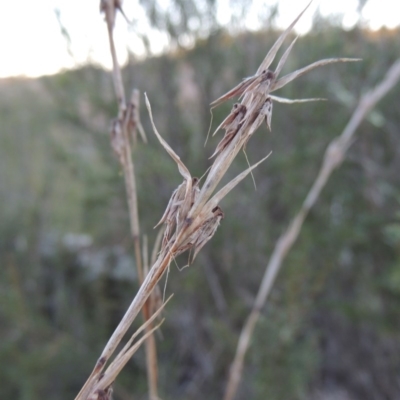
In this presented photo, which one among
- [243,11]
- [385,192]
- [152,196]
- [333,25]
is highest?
[243,11]

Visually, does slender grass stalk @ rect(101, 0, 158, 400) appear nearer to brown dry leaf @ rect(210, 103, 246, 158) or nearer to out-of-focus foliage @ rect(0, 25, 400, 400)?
brown dry leaf @ rect(210, 103, 246, 158)

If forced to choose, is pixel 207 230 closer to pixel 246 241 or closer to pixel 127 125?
pixel 127 125

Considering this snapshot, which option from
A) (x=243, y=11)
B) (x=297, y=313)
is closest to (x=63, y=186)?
(x=243, y=11)

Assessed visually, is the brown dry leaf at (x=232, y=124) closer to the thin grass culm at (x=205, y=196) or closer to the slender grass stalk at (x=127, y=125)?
the thin grass culm at (x=205, y=196)

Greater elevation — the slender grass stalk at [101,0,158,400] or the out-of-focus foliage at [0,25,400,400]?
the slender grass stalk at [101,0,158,400]

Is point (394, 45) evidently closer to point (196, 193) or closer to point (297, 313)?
point (297, 313)

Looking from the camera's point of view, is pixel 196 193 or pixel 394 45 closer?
pixel 196 193

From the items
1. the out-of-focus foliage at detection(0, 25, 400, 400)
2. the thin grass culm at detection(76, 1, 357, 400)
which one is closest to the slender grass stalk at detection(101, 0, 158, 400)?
the thin grass culm at detection(76, 1, 357, 400)
